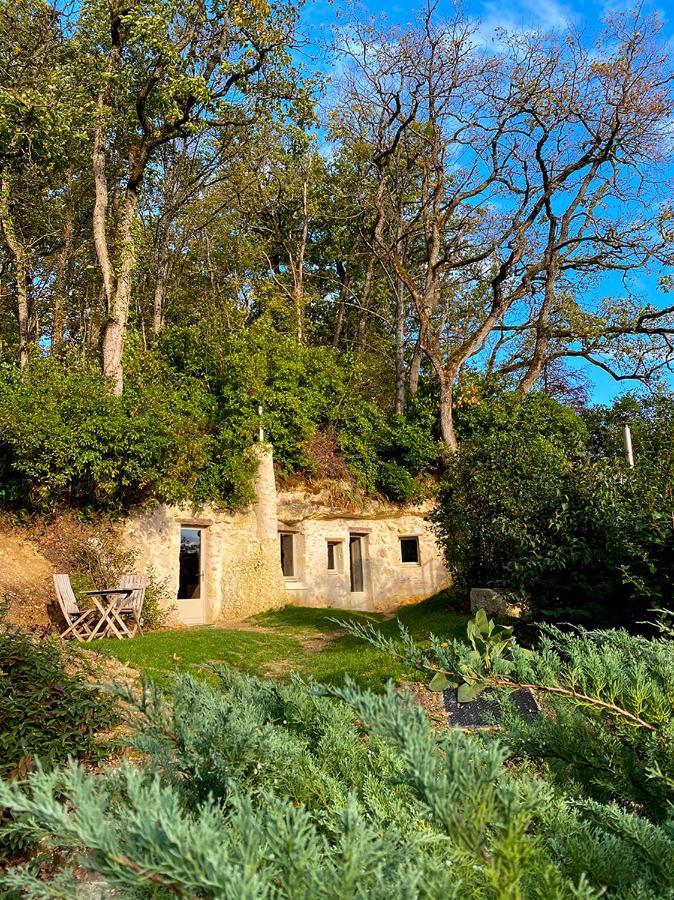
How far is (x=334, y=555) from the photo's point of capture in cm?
1697

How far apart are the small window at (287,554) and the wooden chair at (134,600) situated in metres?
4.88

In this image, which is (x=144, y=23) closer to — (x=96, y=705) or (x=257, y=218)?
(x=257, y=218)

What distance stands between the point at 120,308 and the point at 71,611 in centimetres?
731

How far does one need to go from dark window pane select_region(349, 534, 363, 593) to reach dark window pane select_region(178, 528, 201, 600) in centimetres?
415

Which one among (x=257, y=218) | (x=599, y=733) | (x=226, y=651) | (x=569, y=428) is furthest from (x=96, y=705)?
(x=257, y=218)

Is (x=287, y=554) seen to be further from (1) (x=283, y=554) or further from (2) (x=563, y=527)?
(2) (x=563, y=527)

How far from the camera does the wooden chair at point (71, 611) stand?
10.7 m

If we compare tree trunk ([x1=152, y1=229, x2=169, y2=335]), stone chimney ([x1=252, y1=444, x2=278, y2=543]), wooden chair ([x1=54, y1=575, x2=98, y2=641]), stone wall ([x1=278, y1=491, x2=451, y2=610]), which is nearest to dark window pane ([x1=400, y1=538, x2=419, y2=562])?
stone wall ([x1=278, y1=491, x2=451, y2=610])

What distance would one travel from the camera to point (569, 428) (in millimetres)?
18828

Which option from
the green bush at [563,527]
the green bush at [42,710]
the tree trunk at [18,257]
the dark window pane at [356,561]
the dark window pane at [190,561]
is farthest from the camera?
the dark window pane at [356,561]

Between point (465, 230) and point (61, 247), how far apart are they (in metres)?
13.4

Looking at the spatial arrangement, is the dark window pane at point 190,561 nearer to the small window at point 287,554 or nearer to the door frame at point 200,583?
the door frame at point 200,583

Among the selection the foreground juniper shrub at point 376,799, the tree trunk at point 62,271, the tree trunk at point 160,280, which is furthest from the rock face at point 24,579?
the foreground juniper shrub at point 376,799

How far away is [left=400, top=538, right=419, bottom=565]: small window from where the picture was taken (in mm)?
17750
